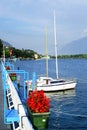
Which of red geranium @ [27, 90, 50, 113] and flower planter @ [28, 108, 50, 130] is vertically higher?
red geranium @ [27, 90, 50, 113]

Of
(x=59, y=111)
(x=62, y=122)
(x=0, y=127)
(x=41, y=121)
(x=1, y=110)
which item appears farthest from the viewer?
(x=59, y=111)

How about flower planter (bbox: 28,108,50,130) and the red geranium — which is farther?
the red geranium

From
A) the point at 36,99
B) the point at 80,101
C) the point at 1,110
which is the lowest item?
the point at 80,101

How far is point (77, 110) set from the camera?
3102cm

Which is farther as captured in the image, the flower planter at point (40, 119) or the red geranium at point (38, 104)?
the red geranium at point (38, 104)

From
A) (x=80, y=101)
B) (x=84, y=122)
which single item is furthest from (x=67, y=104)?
(x=84, y=122)

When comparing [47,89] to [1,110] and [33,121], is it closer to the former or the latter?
[1,110]

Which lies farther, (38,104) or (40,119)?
(38,104)

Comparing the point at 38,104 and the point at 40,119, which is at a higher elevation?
the point at 38,104

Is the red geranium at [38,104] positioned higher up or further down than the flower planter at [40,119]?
higher up

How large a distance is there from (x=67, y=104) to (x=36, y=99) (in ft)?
78.4

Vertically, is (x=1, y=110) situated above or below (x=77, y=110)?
above

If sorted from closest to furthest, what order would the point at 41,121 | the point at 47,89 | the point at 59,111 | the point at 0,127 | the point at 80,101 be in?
the point at 41,121 → the point at 0,127 → the point at 59,111 → the point at 80,101 → the point at 47,89

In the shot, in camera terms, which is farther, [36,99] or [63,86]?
[63,86]
